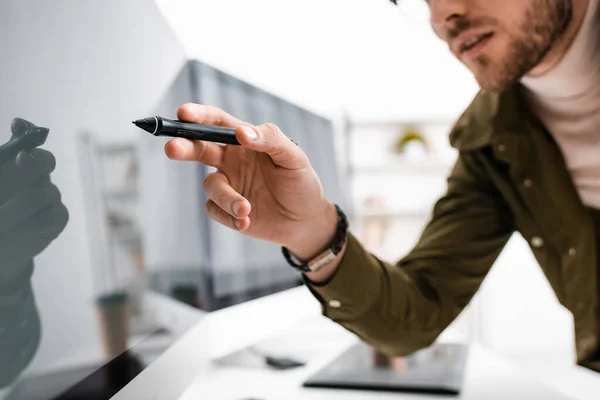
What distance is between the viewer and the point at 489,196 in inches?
42.0

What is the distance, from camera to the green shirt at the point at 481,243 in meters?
0.92

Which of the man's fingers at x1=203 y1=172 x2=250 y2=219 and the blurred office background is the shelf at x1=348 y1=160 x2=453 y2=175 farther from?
the man's fingers at x1=203 y1=172 x2=250 y2=219

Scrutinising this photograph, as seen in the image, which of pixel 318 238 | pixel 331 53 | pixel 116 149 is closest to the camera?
pixel 116 149

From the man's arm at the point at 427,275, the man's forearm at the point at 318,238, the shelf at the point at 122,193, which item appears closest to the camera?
the shelf at the point at 122,193

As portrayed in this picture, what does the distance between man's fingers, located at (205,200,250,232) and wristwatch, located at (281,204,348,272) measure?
245 millimetres

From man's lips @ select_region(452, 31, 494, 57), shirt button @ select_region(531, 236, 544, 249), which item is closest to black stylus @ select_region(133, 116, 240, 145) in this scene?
man's lips @ select_region(452, 31, 494, 57)

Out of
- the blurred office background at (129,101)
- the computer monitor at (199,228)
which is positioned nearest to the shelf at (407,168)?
the blurred office background at (129,101)

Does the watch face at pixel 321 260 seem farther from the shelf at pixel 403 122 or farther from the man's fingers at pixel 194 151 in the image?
the shelf at pixel 403 122

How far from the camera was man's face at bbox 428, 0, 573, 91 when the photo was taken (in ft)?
2.72

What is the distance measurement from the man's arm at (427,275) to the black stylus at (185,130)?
389 millimetres

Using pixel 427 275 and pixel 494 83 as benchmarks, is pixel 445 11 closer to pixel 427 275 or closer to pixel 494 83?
pixel 494 83

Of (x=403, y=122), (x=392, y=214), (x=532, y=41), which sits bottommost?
(x=392, y=214)

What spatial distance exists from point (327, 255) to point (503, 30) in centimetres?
47

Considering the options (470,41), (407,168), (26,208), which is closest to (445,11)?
(470,41)
